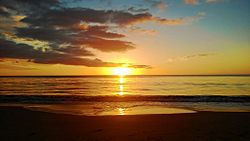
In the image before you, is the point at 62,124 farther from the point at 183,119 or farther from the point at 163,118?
the point at 183,119

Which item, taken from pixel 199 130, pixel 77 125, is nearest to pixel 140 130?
pixel 199 130

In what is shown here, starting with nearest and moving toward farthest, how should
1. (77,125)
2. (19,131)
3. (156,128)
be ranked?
(19,131) → (156,128) → (77,125)

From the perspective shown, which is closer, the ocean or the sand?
the sand

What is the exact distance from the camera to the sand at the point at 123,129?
863cm

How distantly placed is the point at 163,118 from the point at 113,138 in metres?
5.17

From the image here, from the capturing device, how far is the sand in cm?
863

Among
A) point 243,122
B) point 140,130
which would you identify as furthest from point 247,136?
point 140,130

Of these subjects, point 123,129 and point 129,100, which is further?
point 129,100

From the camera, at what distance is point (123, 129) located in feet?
33.2

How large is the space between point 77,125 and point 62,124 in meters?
0.79

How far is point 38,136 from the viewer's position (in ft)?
29.2

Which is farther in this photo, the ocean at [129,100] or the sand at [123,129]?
the ocean at [129,100]

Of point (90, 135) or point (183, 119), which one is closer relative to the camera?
point (90, 135)

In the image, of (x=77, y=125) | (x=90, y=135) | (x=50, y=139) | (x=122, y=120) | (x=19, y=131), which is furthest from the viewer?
(x=122, y=120)
